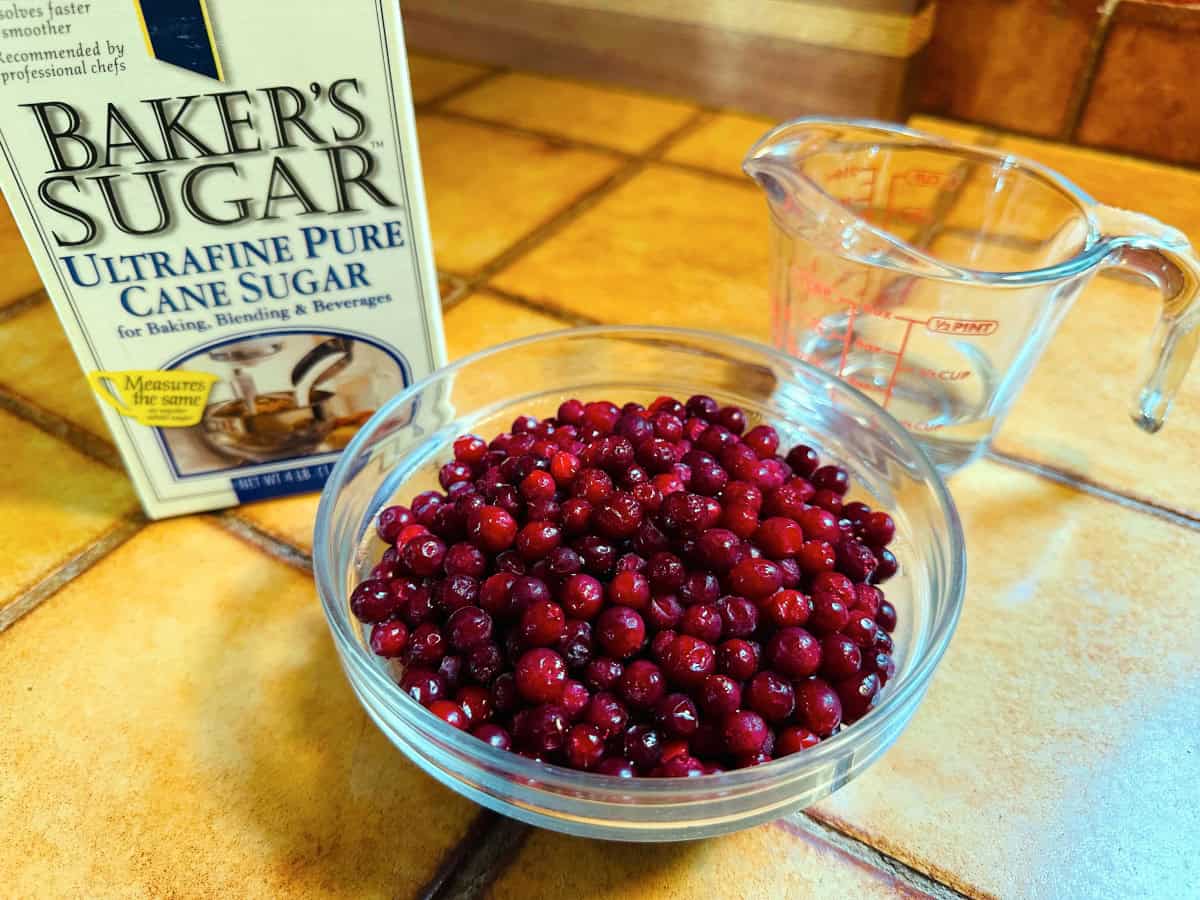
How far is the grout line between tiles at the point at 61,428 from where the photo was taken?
0.72m

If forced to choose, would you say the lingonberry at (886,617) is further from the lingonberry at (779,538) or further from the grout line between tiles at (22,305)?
the grout line between tiles at (22,305)

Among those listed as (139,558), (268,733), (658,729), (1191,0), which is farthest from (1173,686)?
(1191,0)

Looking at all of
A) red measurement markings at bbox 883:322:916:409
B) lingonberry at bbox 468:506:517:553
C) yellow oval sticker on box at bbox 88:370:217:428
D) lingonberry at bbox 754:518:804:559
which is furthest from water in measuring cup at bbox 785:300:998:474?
yellow oval sticker on box at bbox 88:370:217:428

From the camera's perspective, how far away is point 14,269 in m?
0.92

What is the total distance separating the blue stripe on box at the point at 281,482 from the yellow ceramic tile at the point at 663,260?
0.94ft

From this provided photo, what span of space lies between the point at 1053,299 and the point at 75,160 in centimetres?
59

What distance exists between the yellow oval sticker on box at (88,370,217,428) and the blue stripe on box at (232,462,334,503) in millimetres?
57

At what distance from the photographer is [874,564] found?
524 mm

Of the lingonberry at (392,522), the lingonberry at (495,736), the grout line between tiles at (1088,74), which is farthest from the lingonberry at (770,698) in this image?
the grout line between tiles at (1088,74)

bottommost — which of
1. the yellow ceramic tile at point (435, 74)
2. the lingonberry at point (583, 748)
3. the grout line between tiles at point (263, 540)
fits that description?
the grout line between tiles at point (263, 540)

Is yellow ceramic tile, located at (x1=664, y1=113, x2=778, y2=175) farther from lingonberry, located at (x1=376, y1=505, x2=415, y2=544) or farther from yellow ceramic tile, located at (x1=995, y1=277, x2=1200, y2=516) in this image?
lingonberry, located at (x1=376, y1=505, x2=415, y2=544)

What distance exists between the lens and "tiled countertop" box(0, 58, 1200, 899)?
0.47 meters

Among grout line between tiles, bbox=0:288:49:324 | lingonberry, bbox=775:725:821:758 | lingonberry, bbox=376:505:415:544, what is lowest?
grout line between tiles, bbox=0:288:49:324

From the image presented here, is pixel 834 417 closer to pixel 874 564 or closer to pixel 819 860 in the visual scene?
pixel 874 564
